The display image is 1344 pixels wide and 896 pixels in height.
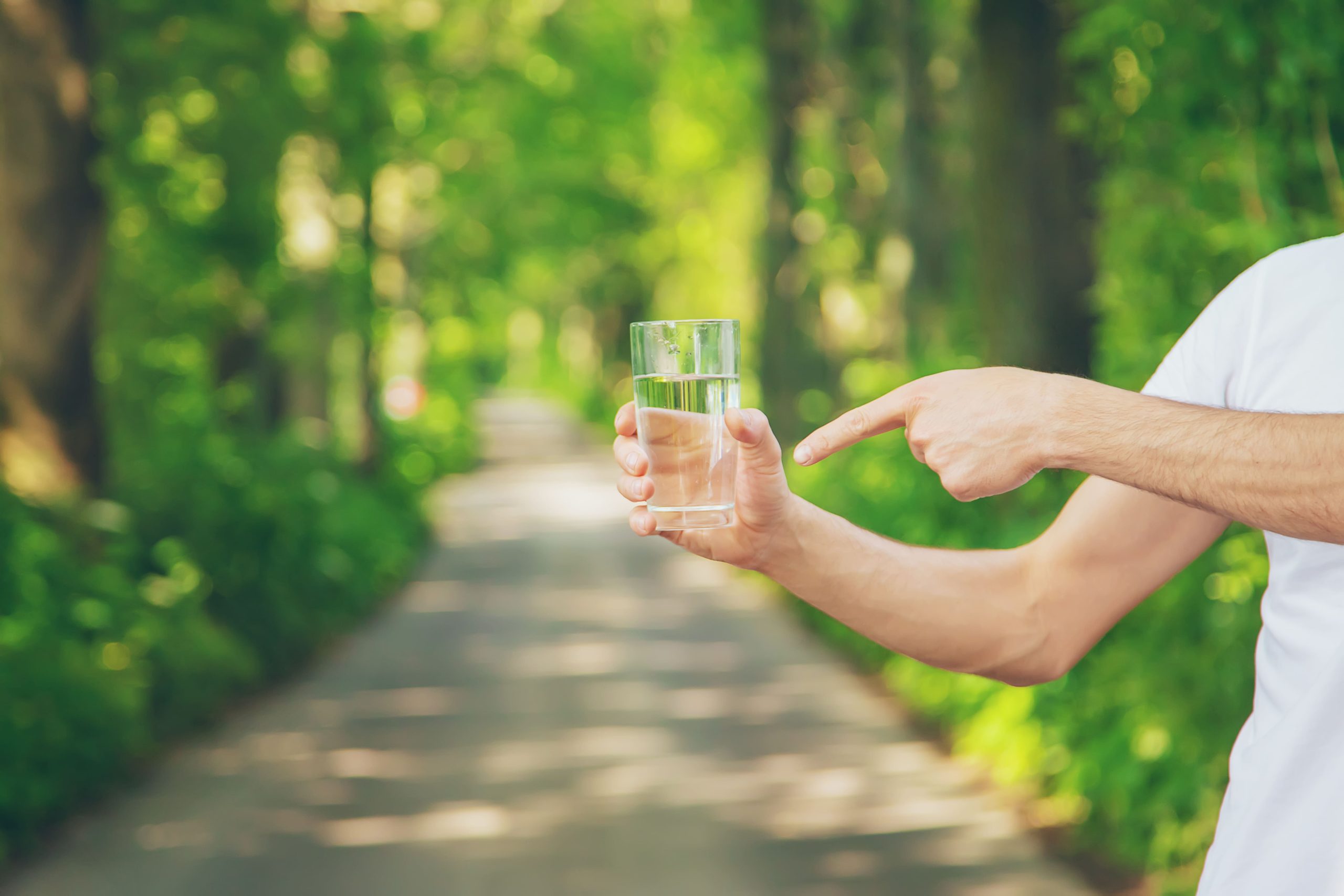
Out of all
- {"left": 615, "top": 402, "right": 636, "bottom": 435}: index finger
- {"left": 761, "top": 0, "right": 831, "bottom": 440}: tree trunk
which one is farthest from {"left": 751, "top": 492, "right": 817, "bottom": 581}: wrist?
{"left": 761, "top": 0, "right": 831, "bottom": 440}: tree trunk

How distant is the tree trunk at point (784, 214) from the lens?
1814 cm

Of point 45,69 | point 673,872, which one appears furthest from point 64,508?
point 673,872

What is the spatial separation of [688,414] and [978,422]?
1.67ft

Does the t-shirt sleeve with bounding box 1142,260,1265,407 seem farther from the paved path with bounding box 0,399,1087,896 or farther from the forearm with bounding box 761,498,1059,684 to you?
the paved path with bounding box 0,399,1087,896

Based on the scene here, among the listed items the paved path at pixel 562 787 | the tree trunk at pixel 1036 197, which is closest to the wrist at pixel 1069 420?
the paved path at pixel 562 787

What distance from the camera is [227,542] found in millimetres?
10070

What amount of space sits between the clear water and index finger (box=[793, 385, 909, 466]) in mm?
229

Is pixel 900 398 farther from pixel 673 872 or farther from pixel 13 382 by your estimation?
pixel 13 382

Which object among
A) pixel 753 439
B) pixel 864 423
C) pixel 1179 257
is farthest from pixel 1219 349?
pixel 1179 257

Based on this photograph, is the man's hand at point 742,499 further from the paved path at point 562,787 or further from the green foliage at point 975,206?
the paved path at point 562,787

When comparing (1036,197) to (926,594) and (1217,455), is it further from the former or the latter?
(1217,455)

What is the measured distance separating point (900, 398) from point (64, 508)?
23.6ft

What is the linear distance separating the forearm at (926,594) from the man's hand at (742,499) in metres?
0.03

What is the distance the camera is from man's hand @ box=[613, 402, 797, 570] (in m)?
2.12
